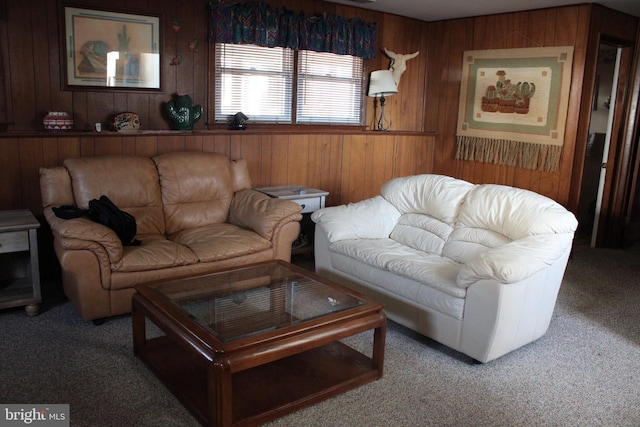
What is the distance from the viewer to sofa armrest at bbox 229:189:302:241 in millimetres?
4012

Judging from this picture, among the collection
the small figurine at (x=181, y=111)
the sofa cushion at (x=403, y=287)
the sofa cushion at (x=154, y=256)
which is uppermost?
the small figurine at (x=181, y=111)

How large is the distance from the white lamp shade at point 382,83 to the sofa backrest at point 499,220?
6.64ft

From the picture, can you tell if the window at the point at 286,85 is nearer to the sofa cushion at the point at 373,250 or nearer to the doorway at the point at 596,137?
the sofa cushion at the point at 373,250

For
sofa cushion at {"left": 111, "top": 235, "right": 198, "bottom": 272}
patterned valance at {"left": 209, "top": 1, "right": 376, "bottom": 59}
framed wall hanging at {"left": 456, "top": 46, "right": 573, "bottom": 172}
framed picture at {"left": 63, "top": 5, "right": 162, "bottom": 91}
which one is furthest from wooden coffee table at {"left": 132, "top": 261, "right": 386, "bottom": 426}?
framed wall hanging at {"left": 456, "top": 46, "right": 573, "bottom": 172}

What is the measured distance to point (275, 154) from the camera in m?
5.05

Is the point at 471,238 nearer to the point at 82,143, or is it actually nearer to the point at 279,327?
the point at 279,327

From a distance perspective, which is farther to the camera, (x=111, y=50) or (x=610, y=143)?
(x=610, y=143)

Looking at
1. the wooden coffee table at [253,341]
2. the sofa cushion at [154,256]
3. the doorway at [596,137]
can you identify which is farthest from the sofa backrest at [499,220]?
the doorway at [596,137]

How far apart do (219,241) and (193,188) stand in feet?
2.03

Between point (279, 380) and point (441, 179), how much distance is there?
6.62 feet

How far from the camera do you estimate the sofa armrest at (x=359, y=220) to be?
→ 12.9 feet

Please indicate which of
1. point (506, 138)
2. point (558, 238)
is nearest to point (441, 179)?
point (558, 238)

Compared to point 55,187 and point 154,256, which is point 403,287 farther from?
point 55,187

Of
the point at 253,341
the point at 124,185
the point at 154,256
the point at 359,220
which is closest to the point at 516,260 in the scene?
the point at 359,220
